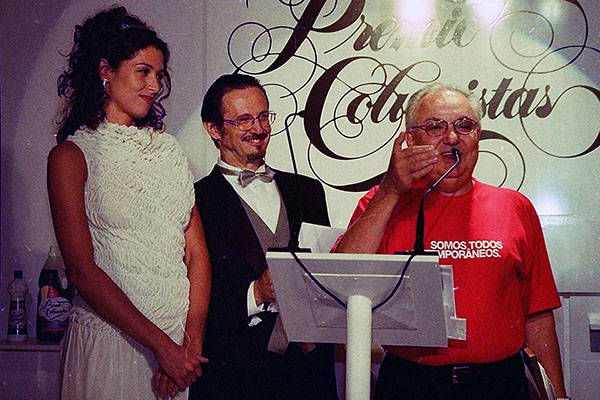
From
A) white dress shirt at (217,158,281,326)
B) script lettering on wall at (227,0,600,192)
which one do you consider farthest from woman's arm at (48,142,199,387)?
script lettering on wall at (227,0,600,192)

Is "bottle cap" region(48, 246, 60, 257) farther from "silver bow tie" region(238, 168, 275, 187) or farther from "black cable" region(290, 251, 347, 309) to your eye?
"black cable" region(290, 251, 347, 309)

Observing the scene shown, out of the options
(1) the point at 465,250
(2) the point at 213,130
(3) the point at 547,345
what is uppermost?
(2) the point at 213,130

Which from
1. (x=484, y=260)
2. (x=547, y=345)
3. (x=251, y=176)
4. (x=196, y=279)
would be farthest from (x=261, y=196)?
(x=547, y=345)

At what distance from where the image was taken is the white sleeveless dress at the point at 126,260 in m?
1.94

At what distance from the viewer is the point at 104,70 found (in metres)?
2.13

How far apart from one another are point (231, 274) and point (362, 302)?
3.34 ft

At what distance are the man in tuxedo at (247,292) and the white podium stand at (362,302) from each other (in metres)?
0.79

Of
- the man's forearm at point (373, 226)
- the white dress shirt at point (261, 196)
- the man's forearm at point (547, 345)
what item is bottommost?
the man's forearm at point (547, 345)

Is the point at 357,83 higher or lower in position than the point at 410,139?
higher

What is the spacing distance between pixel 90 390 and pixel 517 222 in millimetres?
1167

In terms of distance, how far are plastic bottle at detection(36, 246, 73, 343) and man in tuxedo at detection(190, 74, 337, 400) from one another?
64 centimetres

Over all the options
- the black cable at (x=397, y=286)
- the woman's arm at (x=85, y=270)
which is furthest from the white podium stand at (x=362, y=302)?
the woman's arm at (x=85, y=270)

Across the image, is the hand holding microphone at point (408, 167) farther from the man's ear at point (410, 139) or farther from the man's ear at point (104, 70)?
the man's ear at point (104, 70)

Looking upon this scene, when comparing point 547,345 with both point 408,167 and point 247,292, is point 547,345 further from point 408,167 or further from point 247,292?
point 247,292
